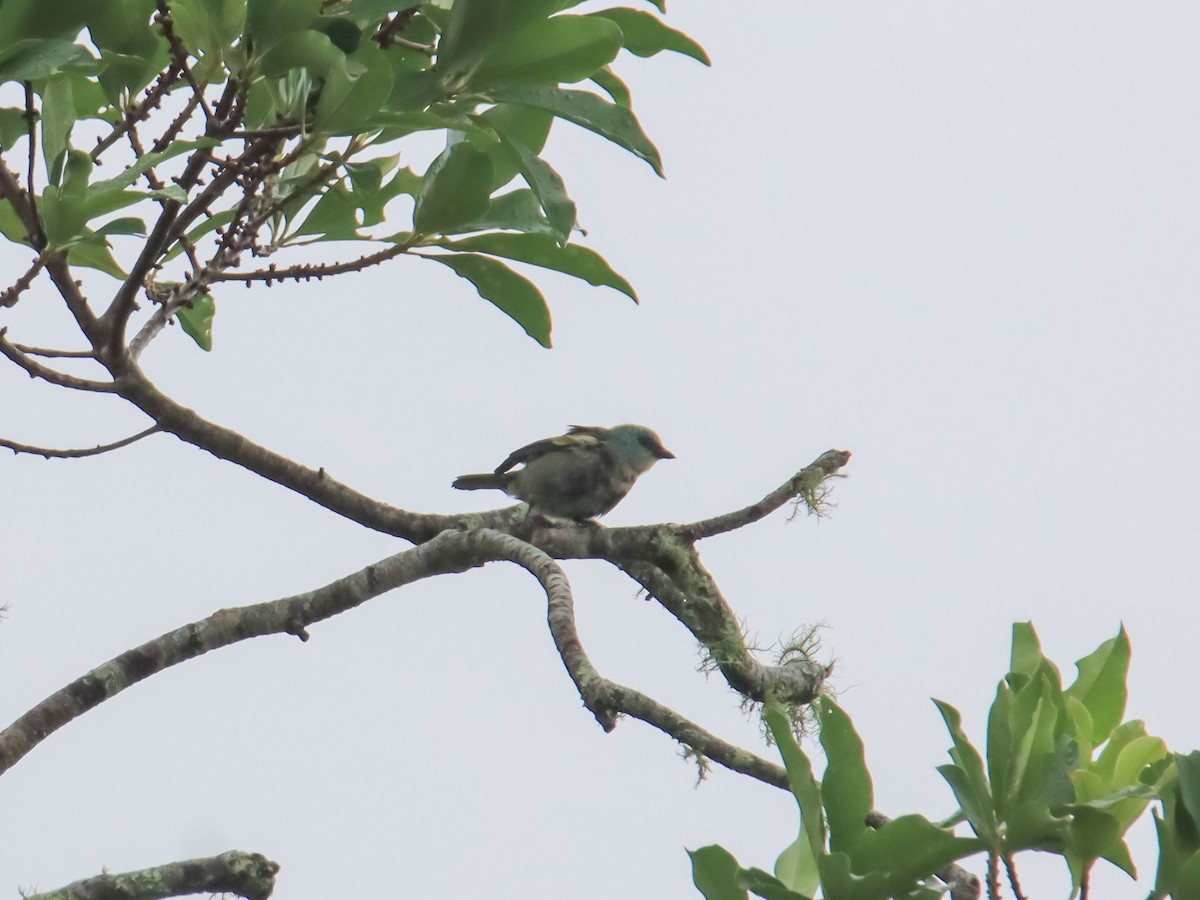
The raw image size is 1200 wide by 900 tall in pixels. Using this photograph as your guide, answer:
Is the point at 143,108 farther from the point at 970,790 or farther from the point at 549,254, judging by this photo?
the point at 970,790

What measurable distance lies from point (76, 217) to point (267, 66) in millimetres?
441

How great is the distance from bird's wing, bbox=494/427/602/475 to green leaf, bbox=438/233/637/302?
3709mm

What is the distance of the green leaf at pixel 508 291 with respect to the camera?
10.4 ft

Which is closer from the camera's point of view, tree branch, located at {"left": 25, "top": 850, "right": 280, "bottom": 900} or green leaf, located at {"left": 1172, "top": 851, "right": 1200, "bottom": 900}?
green leaf, located at {"left": 1172, "top": 851, "right": 1200, "bottom": 900}

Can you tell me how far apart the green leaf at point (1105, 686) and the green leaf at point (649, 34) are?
4.68 feet

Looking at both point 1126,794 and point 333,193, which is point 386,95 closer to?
point 333,193

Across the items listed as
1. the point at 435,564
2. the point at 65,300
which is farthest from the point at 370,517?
the point at 65,300

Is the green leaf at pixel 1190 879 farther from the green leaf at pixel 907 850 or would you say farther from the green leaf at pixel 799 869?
the green leaf at pixel 799 869

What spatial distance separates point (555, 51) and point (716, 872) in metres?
1.53

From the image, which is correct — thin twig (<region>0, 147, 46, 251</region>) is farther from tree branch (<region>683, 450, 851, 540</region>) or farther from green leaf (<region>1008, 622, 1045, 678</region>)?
green leaf (<region>1008, 622, 1045, 678</region>)

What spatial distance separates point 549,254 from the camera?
10.1 feet

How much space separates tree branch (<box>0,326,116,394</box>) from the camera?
276 centimetres

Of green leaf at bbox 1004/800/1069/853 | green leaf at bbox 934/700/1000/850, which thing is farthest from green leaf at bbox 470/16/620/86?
green leaf at bbox 1004/800/1069/853

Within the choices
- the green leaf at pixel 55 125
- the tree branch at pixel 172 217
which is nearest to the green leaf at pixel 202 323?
the tree branch at pixel 172 217
